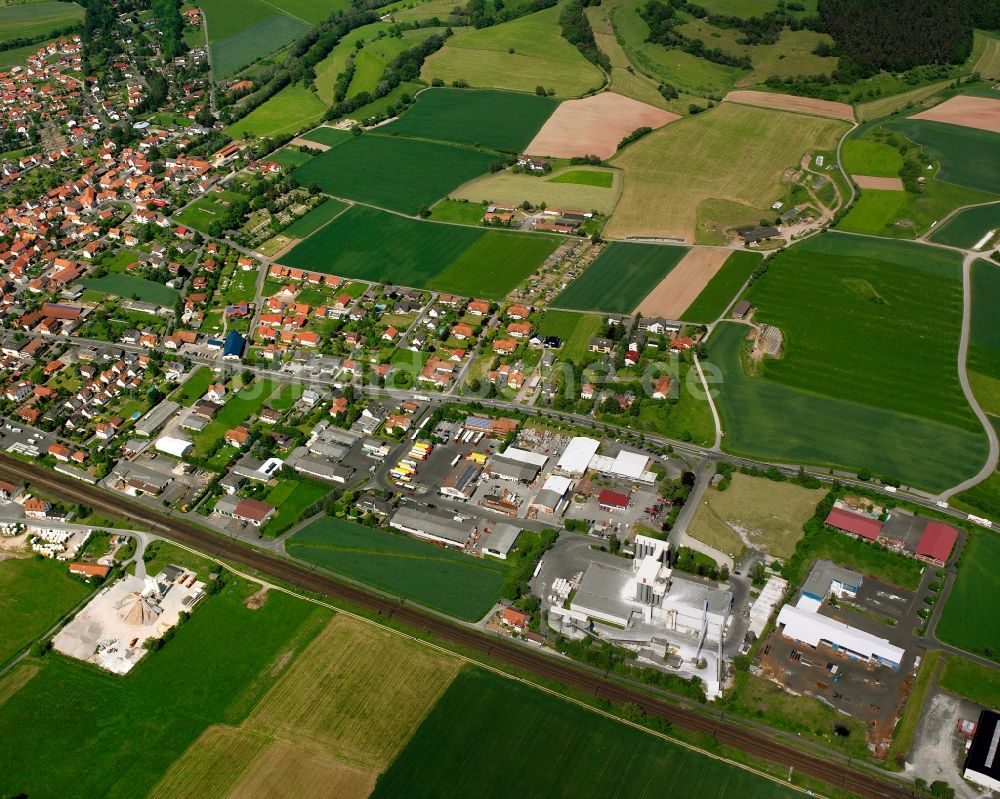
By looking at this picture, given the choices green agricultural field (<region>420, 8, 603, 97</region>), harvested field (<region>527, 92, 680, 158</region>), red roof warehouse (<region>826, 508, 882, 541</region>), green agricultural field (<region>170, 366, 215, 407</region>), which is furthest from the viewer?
green agricultural field (<region>420, 8, 603, 97</region>)

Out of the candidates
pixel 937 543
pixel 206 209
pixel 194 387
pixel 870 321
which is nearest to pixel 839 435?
pixel 937 543

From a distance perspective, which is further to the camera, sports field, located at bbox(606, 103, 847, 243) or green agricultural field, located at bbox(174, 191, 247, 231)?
green agricultural field, located at bbox(174, 191, 247, 231)

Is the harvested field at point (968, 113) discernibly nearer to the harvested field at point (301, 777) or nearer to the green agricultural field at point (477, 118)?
the green agricultural field at point (477, 118)

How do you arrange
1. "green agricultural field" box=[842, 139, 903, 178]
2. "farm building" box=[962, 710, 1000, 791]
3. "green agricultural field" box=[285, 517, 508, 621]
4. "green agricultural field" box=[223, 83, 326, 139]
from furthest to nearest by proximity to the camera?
"green agricultural field" box=[223, 83, 326, 139] < "green agricultural field" box=[842, 139, 903, 178] < "green agricultural field" box=[285, 517, 508, 621] < "farm building" box=[962, 710, 1000, 791]

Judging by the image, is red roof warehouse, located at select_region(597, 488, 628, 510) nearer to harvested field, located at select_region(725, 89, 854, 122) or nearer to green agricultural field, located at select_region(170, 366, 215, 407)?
green agricultural field, located at select_region(170, 366, 215, 407)

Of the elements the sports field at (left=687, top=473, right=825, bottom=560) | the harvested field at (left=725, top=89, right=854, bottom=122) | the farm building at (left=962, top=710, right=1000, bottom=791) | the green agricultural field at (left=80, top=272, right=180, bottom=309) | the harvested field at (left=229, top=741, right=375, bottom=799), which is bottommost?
the green agricultural field at (left=80, top=272, right=180, bottom=309)

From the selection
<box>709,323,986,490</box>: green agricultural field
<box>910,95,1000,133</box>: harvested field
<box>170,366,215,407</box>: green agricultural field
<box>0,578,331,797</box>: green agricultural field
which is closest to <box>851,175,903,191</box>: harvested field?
<box>910,95,1000,133</box>: harvested field

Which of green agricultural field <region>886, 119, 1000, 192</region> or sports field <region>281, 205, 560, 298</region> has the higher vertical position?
green agricultural field <region>886, 119, 1000, 192</region>
